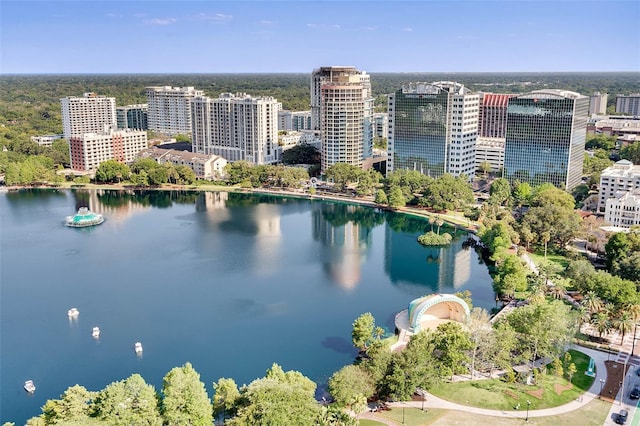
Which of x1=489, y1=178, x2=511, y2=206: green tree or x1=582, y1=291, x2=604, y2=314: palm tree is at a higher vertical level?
x1=489, y1=178, x2=511, y2=206: green tree

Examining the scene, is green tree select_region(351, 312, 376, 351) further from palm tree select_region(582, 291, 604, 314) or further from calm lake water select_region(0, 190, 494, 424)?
palm tree select_region(582, 291, 604, 314)

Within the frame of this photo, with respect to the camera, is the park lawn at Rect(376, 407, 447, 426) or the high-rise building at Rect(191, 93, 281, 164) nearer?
the park lawn at Rect(376, 407, 447, 426)

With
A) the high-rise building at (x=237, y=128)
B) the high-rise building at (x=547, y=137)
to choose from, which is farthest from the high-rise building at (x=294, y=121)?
the high-rise building at (x=547, y=137)

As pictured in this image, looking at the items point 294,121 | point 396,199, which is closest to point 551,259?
point 396,199

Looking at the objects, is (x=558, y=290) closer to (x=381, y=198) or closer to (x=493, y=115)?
(x=381, y=198)

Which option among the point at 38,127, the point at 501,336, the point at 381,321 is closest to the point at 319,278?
the point at 381,321

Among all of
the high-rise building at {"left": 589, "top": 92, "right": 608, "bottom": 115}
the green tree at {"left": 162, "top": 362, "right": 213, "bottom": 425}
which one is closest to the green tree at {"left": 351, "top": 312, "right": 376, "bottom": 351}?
the green tree at {"left": 162, "top": 362, "right": 213, "bottom": 425}

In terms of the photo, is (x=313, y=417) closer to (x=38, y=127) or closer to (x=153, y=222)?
(x=153, y=222)
